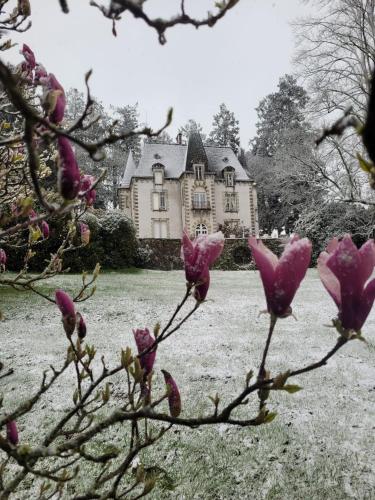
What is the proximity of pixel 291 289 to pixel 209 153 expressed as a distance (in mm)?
31167

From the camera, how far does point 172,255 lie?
19.0 metres

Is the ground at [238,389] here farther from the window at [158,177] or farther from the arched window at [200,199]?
the window at [158,177]

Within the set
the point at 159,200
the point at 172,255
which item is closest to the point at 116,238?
the point at 172,255

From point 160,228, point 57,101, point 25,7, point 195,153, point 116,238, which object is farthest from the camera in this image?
point 160,228

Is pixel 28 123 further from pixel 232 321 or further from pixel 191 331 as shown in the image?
pixel 232 321

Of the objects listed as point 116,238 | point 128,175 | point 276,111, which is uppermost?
point 276,111

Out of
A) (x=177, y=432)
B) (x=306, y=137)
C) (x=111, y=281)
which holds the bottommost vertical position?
(x=177, y=432)

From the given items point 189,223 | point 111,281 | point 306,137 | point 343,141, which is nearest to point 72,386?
point 111,281

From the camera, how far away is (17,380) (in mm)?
4664

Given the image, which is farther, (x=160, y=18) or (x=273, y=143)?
(x=273, y=143)

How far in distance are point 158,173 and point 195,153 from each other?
3.20m

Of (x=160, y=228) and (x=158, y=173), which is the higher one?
(x=158, y=173)

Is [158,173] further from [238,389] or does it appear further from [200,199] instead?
[238,389]

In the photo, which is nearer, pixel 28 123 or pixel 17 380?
pixel 28 123
